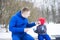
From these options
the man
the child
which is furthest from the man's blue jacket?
the child

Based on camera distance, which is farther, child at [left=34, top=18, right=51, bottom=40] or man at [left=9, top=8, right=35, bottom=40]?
child at [left=34, top=18, right=51, bottom=40]

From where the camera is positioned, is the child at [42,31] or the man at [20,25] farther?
the child at [42,31]

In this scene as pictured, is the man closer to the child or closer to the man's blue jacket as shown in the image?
the man's blue jacket

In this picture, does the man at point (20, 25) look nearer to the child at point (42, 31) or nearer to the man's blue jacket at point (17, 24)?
the man's blue jacket at point (17, 24)

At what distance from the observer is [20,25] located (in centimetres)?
231

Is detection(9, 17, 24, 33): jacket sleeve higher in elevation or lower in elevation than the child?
higher

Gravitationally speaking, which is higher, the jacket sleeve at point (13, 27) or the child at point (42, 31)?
the jacket sleeve at point (13, 27)

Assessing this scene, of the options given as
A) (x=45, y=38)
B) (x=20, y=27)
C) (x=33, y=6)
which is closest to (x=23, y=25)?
(x=20, y=27)

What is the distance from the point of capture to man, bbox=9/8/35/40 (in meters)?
2.23

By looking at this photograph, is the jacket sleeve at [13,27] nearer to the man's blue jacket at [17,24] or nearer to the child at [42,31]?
the man's blue jacket at [17,24]

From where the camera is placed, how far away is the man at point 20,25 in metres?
2.23

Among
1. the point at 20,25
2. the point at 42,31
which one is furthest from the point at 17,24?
the point at 42,31

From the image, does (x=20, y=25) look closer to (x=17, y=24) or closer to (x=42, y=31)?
(x=17, y=24)

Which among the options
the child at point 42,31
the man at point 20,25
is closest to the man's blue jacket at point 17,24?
the man at point 20,25
